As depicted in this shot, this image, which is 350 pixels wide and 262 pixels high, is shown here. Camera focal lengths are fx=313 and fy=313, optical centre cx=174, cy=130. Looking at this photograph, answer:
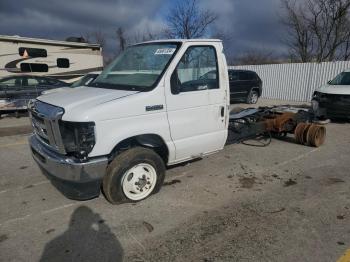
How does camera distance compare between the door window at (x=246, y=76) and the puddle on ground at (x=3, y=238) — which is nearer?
the puddle on ground at (x=3, y=238)

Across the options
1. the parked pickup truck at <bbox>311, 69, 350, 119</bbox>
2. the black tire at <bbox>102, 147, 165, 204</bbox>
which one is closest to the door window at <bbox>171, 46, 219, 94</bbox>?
the black tire at <bbox>102, 147, 165, 204</bbox>

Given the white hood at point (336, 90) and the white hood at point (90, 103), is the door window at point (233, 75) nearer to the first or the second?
the white hood at point (336, 90)

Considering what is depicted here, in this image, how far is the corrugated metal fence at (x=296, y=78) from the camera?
16.8m

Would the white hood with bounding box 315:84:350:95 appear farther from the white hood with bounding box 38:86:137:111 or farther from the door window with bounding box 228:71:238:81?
the white hood with bounding box 38:86:137:111

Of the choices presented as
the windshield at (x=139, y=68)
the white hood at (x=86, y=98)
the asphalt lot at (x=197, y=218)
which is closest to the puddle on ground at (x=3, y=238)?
the asphalt lot at (x=197, y=218)

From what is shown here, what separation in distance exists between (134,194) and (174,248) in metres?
1.21

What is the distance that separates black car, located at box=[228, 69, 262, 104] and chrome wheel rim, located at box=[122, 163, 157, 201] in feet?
38.7

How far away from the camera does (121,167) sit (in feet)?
13.3

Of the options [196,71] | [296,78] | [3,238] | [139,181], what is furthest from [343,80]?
[3,238]

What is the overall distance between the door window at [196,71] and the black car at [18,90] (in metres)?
9.82

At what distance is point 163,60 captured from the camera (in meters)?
4.51

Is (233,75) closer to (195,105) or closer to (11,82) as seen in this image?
(11,82)

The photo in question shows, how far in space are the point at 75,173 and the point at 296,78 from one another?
57.2ft

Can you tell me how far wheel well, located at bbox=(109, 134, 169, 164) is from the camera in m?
4.18
